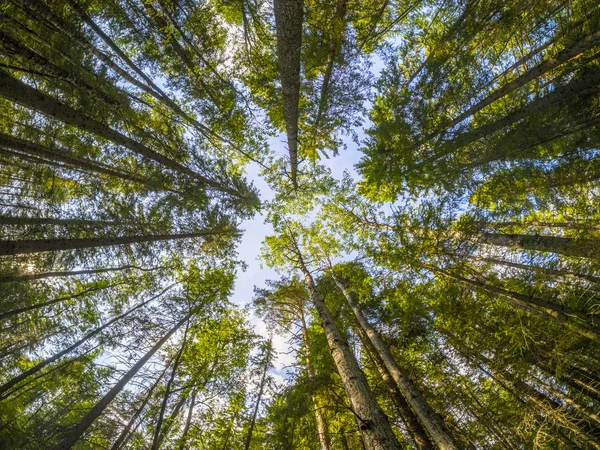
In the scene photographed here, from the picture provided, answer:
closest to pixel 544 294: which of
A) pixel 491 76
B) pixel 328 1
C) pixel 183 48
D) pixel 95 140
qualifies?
pixel 491 76

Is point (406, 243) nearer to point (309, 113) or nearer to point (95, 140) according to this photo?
point (309, 113)

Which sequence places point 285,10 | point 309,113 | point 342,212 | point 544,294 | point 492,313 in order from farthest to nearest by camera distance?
point 342,212 < point 309,113 < point 492,313 < point 544,294 < point 285,10

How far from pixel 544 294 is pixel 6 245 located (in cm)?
1080

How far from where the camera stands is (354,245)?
9.56 m

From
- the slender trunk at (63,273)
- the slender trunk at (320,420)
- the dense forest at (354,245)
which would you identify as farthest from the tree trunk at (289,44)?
the slender trunk at (63,273)

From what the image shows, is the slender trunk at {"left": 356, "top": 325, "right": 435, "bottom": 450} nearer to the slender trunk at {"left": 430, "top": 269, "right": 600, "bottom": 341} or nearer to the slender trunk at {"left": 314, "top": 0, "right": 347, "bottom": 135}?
the slender trunk at {"left": 430, "top": 269, "right": 600, "bottom": 341}

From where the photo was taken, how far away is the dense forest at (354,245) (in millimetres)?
5105

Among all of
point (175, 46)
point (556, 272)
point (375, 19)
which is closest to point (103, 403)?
point (175, 46)

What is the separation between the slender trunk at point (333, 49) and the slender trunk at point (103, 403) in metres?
8.48

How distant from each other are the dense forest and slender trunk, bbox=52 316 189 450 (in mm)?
55

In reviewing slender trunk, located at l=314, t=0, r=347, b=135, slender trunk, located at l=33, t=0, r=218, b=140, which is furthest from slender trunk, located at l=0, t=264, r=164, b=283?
slender trunk, located at l=314, t=0, r=347, b=135

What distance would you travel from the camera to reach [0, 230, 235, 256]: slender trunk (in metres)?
4.71

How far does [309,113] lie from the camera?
935 centimetres

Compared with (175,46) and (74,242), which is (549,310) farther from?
(175,46)
